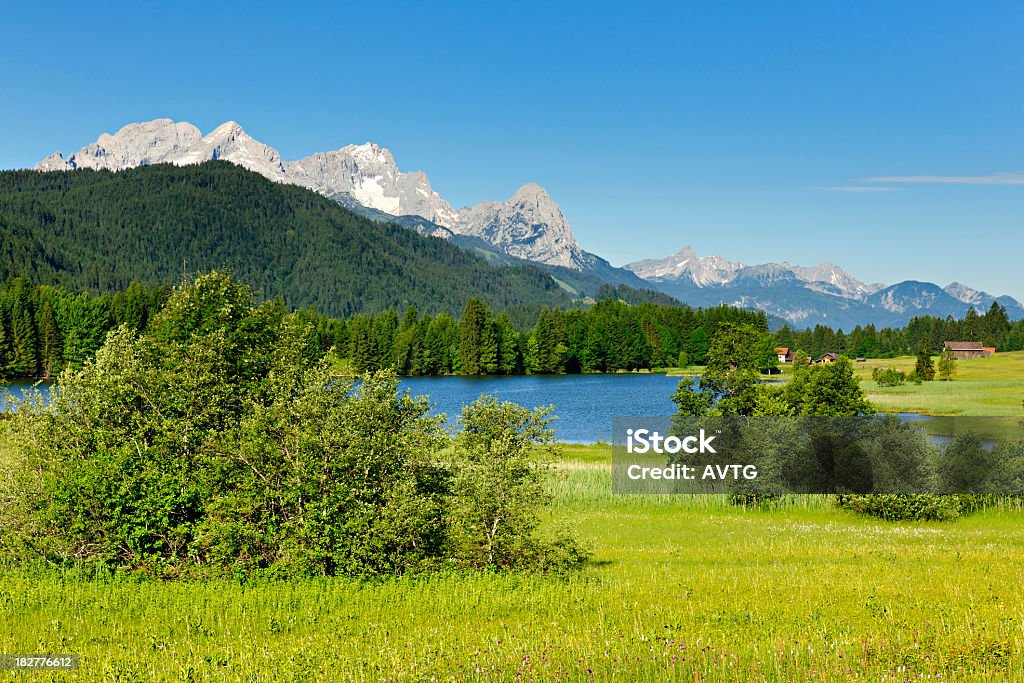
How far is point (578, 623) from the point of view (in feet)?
45.6

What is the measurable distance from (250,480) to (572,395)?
100896 millimetres

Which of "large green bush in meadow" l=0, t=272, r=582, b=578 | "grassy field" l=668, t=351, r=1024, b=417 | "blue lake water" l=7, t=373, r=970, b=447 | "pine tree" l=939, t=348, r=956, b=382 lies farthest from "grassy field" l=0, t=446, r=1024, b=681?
"pine tree" l=939, t=348, r=956, b=382

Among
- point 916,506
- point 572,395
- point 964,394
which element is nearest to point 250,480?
point 916,506

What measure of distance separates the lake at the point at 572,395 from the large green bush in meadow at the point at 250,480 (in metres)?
37.9

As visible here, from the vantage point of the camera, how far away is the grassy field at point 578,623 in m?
10.4

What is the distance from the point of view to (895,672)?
9.88 m

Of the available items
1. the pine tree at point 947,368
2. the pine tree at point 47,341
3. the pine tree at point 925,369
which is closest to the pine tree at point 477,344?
the pine tree at point 47,341

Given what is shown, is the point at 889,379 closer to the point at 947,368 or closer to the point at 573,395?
the point at 947,368

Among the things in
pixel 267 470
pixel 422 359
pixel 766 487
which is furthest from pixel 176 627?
pixel 422 359

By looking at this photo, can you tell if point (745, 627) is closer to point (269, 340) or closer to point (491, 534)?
point (491, 534)

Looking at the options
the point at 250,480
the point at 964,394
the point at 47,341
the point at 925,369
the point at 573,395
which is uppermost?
the point at 47,341

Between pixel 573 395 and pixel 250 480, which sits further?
pixel 573 395

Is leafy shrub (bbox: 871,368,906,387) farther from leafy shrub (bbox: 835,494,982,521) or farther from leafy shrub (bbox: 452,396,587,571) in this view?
leafy shrub (bbox: 452,396,587,571)

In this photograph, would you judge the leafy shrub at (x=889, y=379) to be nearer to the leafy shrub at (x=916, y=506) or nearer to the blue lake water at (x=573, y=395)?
the blue lake water at (x=573, y=395)
